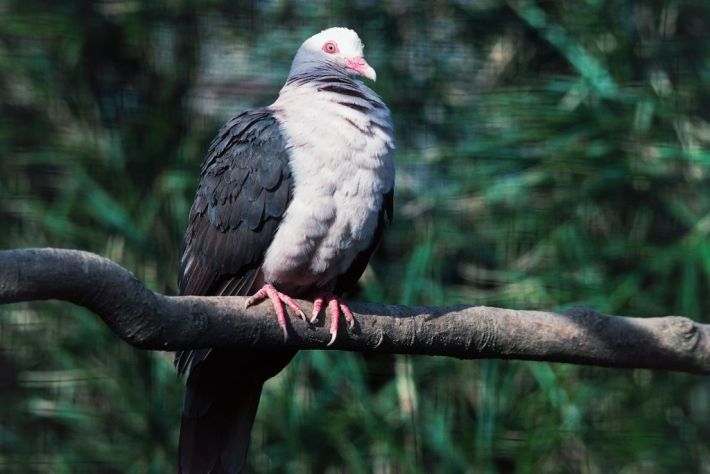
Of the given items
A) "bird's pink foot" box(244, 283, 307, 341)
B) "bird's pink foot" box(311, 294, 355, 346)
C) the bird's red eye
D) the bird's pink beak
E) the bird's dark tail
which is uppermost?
the bird's red eye

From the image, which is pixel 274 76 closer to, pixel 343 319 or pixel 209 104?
pixel 209 104

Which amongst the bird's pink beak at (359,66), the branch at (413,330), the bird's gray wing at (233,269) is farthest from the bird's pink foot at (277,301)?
the bird's pink beak at (359,66)

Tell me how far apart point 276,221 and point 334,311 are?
0.30m

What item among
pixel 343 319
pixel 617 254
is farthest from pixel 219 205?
pixel 617 254

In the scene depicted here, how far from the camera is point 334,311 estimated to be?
2.14 metres

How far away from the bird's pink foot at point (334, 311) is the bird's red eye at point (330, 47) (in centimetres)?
78

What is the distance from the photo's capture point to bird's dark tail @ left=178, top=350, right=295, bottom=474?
92.9 inches

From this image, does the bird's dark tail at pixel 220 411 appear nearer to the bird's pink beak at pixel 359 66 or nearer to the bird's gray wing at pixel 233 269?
the bird's gray wing at pixel 233 269

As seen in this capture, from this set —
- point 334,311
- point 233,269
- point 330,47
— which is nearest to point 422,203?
point 330,47

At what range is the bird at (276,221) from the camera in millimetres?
2281

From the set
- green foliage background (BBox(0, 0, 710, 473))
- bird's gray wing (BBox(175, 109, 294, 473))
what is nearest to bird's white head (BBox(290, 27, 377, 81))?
bird's gray wing (BBox(175, 109, 294, 473))

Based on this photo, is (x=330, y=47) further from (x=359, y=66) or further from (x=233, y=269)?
(x=233, y=269)

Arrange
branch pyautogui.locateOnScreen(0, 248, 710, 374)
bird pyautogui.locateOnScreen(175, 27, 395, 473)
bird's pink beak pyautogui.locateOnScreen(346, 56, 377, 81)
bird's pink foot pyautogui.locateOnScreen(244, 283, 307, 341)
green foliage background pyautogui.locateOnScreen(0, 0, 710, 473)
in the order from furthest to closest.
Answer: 1. green foliage background pyautogui.locateOnScreen(0, 0, 710, 473)
2. bird's pink beak pyautogui.locateOnScreen(346, 56, 377, 81)
3. bird pyautogui.locateOnScreen(175, 27, 395, 473)
4. bird's pink foot pyautogui.locateOnScreen(244, 283, 307, 341)
5. branch pyautogui.locateOnScreen(0, 248, 710, 374)

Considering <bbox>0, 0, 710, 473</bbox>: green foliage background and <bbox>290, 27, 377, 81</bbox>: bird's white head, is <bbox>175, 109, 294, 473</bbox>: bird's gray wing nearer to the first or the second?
<bbox>290, 27, 377, 81</bbox>: bird's white head
